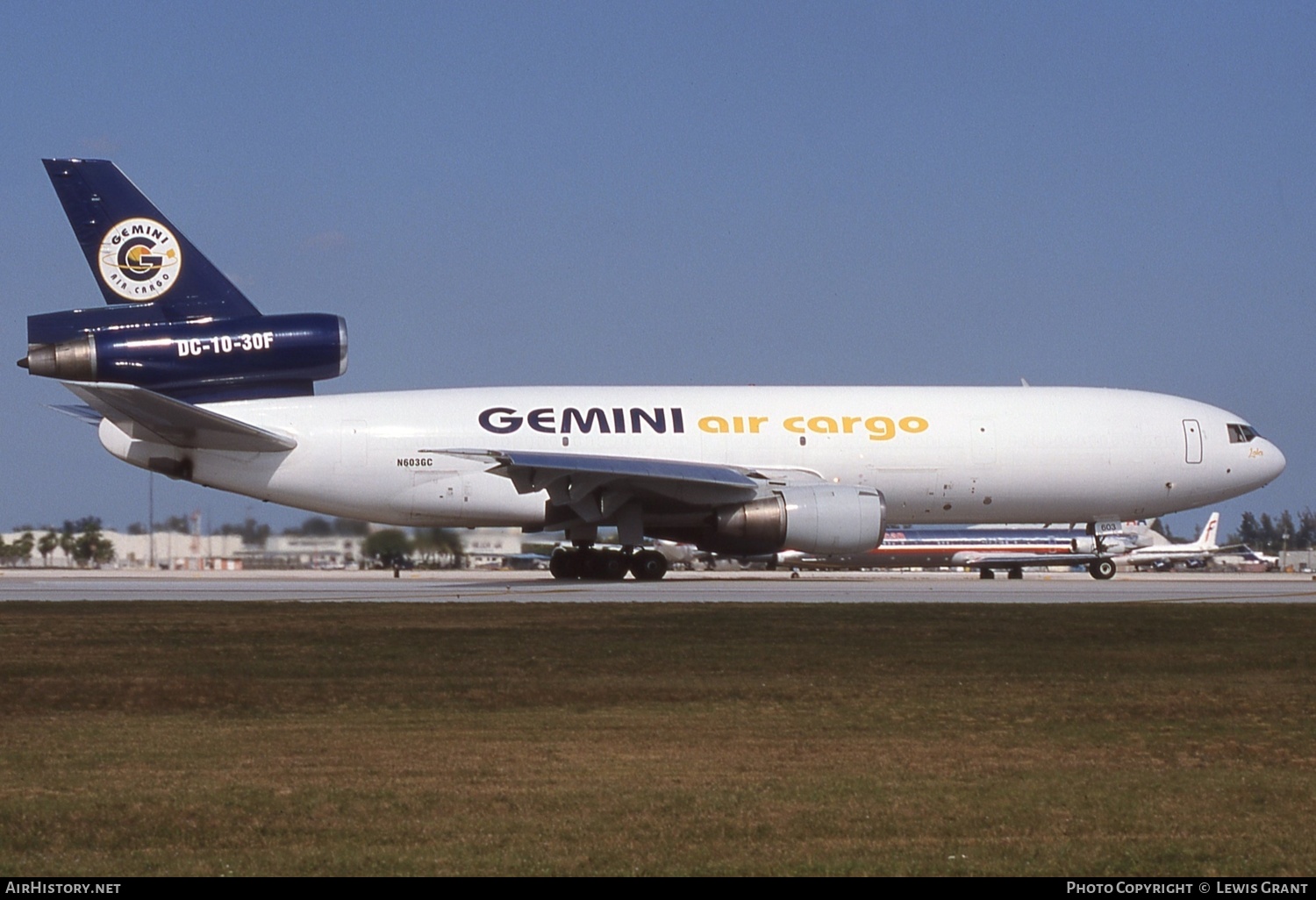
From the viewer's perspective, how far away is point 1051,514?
3002 cm

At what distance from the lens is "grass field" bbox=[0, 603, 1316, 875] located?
21.4 ft

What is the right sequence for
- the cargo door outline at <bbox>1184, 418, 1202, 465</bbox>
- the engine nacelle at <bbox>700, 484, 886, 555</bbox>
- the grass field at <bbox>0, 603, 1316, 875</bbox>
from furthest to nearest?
the cargo door outline at <bbox>1184, 418, 1202, 465</bbox> → the engine nacelle at <bbox>700, 484, 886, 555</bbox> → the grass field at <bbox>0, 603, 1316, 875</bbox>

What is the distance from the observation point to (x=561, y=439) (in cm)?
2789

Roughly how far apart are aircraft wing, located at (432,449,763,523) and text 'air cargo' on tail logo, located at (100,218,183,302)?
6.29 m

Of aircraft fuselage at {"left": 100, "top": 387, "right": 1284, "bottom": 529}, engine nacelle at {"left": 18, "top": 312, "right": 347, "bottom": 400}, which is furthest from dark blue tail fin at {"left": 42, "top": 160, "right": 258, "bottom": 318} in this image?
aircraft fuselage at {"left": 100, "top": 387, "right": 1284, "bottom": 529}

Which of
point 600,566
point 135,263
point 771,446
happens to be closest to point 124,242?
point 135,263

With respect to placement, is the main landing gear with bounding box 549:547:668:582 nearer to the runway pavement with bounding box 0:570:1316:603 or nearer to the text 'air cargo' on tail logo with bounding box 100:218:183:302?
the runway pavement with bounding box 0:570:1316:603

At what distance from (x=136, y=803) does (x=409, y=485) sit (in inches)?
803

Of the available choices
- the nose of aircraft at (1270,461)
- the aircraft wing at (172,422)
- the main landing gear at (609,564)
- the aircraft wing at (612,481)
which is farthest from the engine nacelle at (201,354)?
the nose of aircraft at (1270,461)

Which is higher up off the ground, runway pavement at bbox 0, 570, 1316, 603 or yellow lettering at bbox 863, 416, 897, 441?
yellow lettering at bbox 863, 416, 897, 441

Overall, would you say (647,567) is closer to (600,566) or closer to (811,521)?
(600,566)

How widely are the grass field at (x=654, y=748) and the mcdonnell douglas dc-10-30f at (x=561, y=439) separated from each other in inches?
365
